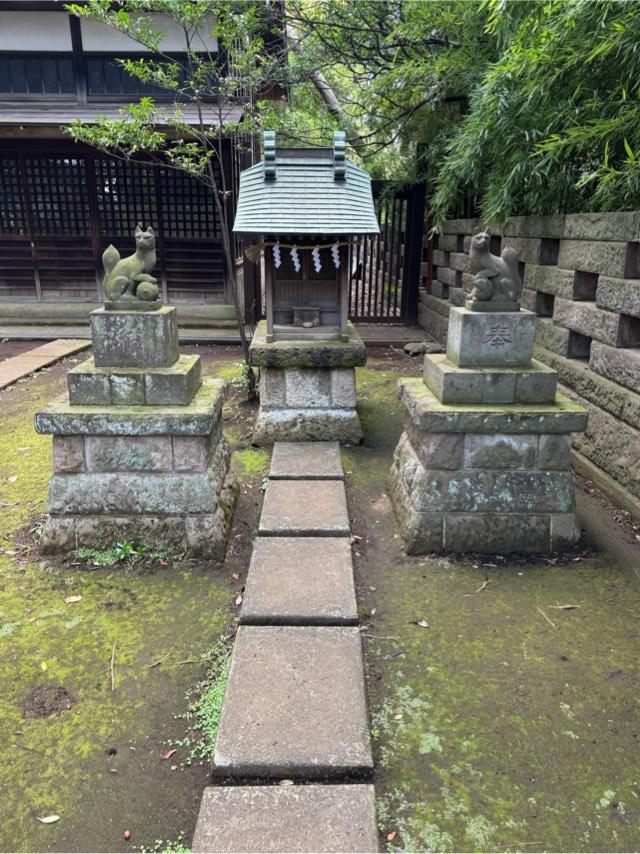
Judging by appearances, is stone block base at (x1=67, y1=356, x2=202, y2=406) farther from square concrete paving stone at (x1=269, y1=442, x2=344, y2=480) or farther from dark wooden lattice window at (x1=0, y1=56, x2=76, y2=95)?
dark wooden lattice window at (x1=0, y1=56, x2=76, y2=95)

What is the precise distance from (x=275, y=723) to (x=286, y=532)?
63.3 inches

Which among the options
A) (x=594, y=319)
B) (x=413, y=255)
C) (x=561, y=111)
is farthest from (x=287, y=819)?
(x=413, y=255)

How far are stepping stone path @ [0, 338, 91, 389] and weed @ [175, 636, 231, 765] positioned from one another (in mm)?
5934

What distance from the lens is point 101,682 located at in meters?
2.76

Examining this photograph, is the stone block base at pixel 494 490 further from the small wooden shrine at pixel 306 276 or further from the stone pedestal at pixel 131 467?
the small wooden shrine at pixel 306 276

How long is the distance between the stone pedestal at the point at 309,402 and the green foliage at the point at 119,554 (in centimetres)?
208

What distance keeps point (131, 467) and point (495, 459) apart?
2375mm

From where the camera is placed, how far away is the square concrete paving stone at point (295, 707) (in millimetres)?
2172

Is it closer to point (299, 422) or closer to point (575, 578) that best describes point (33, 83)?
point (299, 422)

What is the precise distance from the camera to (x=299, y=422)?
18.9 feet

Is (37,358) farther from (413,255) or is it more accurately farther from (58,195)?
Answer: (413,255)

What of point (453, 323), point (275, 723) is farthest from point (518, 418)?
point (275, 723)

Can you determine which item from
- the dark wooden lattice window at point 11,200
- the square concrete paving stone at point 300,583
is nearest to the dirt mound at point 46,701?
the square concrete paving stone at point 300,583

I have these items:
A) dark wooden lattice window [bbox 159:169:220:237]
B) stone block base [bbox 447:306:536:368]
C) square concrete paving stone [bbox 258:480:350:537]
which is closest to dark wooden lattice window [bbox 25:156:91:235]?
dark wooden lattice window [bbox 159:169:220:237]
